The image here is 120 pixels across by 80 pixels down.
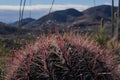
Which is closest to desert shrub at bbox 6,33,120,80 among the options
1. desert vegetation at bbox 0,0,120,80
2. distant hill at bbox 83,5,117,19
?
desert vegetation at bbox 0,0,120,80

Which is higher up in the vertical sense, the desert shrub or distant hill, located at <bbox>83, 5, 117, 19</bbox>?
distant hill, located at <bbox>83, 5, 117, 19</bbox>

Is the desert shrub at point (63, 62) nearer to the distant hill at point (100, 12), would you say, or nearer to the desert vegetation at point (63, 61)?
the desert vegetation at point (63, 61)

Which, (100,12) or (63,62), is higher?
(100,12)

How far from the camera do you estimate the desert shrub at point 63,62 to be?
15.7 ft

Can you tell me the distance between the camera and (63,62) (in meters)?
4.81

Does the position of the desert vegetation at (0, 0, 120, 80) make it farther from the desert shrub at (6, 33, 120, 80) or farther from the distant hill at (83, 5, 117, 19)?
the distant hill at (83, 5, 117, 19)

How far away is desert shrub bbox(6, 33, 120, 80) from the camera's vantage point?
4.77 m

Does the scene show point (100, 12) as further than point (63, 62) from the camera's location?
Yes

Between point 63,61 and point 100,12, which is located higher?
point 100,12

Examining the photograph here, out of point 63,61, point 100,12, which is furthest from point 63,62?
point 100,12

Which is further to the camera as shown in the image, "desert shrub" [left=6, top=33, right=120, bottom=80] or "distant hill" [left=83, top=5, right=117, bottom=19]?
"distant hill" [left=83, top=5, right=117, bottom=19]

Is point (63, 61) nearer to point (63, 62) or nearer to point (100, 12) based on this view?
point (63, 62)

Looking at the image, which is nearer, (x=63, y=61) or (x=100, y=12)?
(x=63, y=61)

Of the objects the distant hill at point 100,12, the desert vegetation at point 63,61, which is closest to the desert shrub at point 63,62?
the desert vegetation at point 63,61
